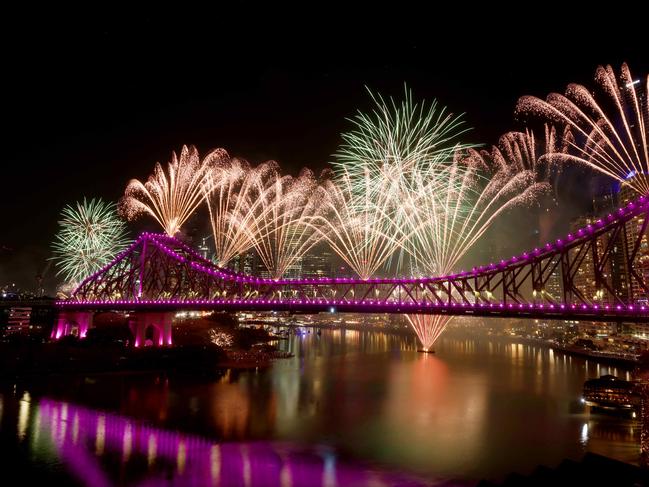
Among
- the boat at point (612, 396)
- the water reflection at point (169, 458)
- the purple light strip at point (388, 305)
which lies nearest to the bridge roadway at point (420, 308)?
the purple light strip at point (388, 305)

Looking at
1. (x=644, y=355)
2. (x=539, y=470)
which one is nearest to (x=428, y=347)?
(x=644, y=355)

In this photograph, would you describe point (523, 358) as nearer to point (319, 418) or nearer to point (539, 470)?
point (319, 418)

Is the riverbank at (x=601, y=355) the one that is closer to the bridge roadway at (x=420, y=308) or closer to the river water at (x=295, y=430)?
the river water at (x=295, y=430)

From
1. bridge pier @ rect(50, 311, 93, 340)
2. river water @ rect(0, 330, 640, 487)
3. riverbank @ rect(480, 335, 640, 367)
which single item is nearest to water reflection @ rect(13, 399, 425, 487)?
river water @ rect(0, 330, 640, 487)

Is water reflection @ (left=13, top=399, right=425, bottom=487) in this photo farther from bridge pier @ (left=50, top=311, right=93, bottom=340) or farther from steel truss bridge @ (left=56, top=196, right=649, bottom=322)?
bridge pier @ (left=50, top=311, right=93, bottom=340)

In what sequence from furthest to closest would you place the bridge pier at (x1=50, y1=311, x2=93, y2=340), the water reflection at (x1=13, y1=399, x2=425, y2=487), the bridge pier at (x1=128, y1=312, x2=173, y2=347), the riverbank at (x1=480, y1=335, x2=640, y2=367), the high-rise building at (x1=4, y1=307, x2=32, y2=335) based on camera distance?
the riverbank at (x1=480, y1=335, x2=640, y2=367), the bridge pier at (x1=50, y1=311, x2=93, y2=340), the high-rise building at (x1=4, y1=307, x2=32, y2=335), the bridge pier at (x1=128, y1=312, x2=173, y2=347), the water reflection at (x1=13, y1=399, x2=425, y2=487)

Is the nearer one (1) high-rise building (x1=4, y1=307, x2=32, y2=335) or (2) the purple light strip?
(2) the purple light strip
